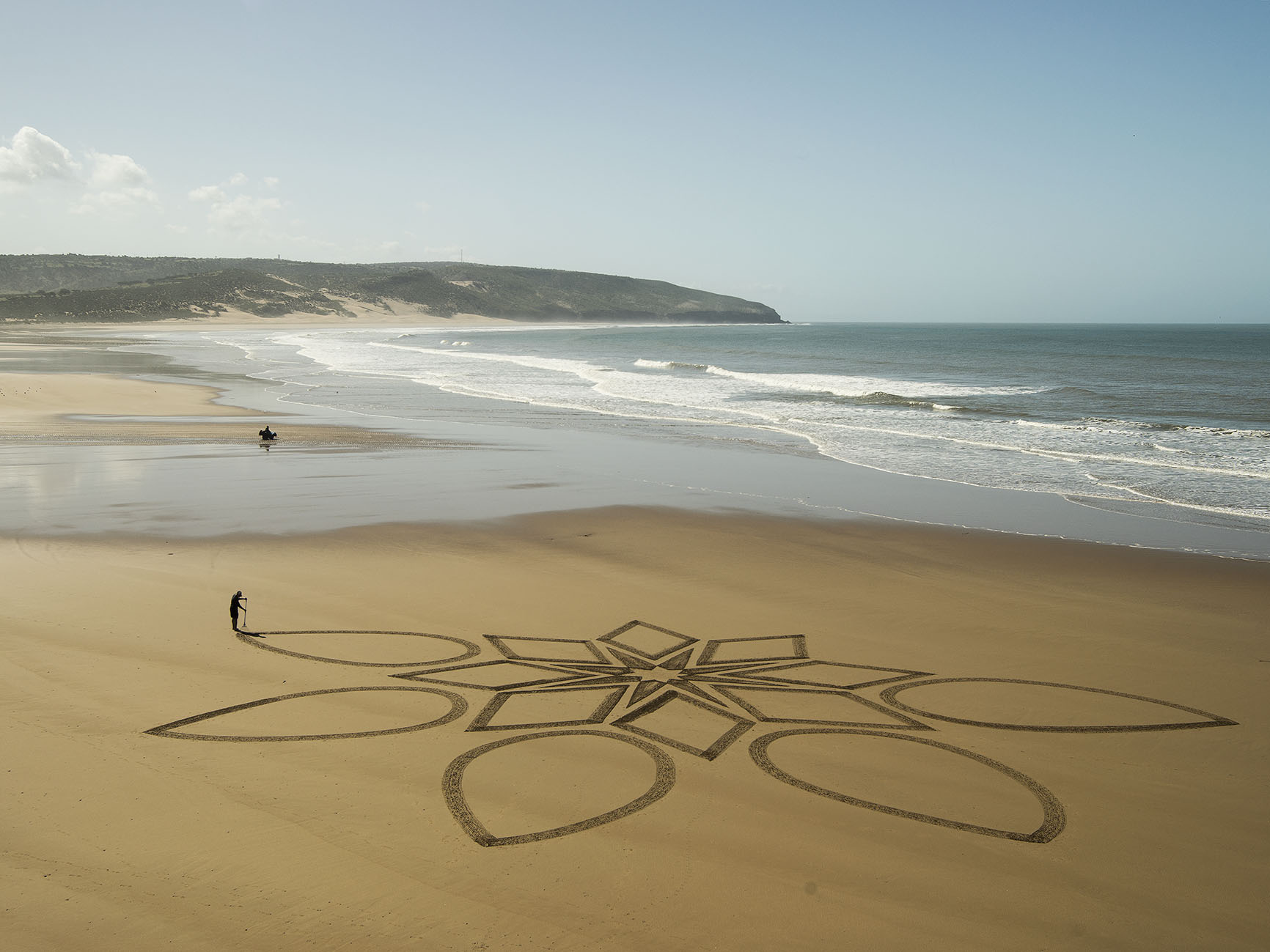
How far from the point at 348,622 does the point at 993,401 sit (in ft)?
91.2

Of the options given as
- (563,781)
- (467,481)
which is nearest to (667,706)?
(563,781)

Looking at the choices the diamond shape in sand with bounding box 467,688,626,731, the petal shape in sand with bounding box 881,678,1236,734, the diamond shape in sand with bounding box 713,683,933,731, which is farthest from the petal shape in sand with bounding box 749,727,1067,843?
the diamond shape in sand with bounding box 467,688,626,731

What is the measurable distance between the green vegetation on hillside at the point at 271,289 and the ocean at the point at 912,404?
165ft

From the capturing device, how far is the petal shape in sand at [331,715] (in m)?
4.47

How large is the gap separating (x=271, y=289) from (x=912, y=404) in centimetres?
11056

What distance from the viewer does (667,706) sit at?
16.3 feet

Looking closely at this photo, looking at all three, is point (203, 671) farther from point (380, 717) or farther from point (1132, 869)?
point (1132, 869)

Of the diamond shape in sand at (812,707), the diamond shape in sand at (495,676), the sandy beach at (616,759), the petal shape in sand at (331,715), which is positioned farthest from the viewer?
the diamond shape in sand at (495,676)

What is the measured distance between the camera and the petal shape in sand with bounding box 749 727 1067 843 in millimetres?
3824

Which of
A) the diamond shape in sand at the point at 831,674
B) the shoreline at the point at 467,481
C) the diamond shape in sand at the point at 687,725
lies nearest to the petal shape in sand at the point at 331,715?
the diamond shape in sand at the point at 687,725

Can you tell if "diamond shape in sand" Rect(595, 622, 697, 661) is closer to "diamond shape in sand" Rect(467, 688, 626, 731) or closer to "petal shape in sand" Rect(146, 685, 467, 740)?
"diamond shape in sand" Rect(467, 688, 626, 731)

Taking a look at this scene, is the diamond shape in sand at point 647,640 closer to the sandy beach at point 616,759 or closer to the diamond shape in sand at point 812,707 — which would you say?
the sandy beach at point 616,759

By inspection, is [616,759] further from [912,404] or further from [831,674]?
[912,404]

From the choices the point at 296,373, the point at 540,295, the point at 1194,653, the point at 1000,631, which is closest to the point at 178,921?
the point at 1000,631
